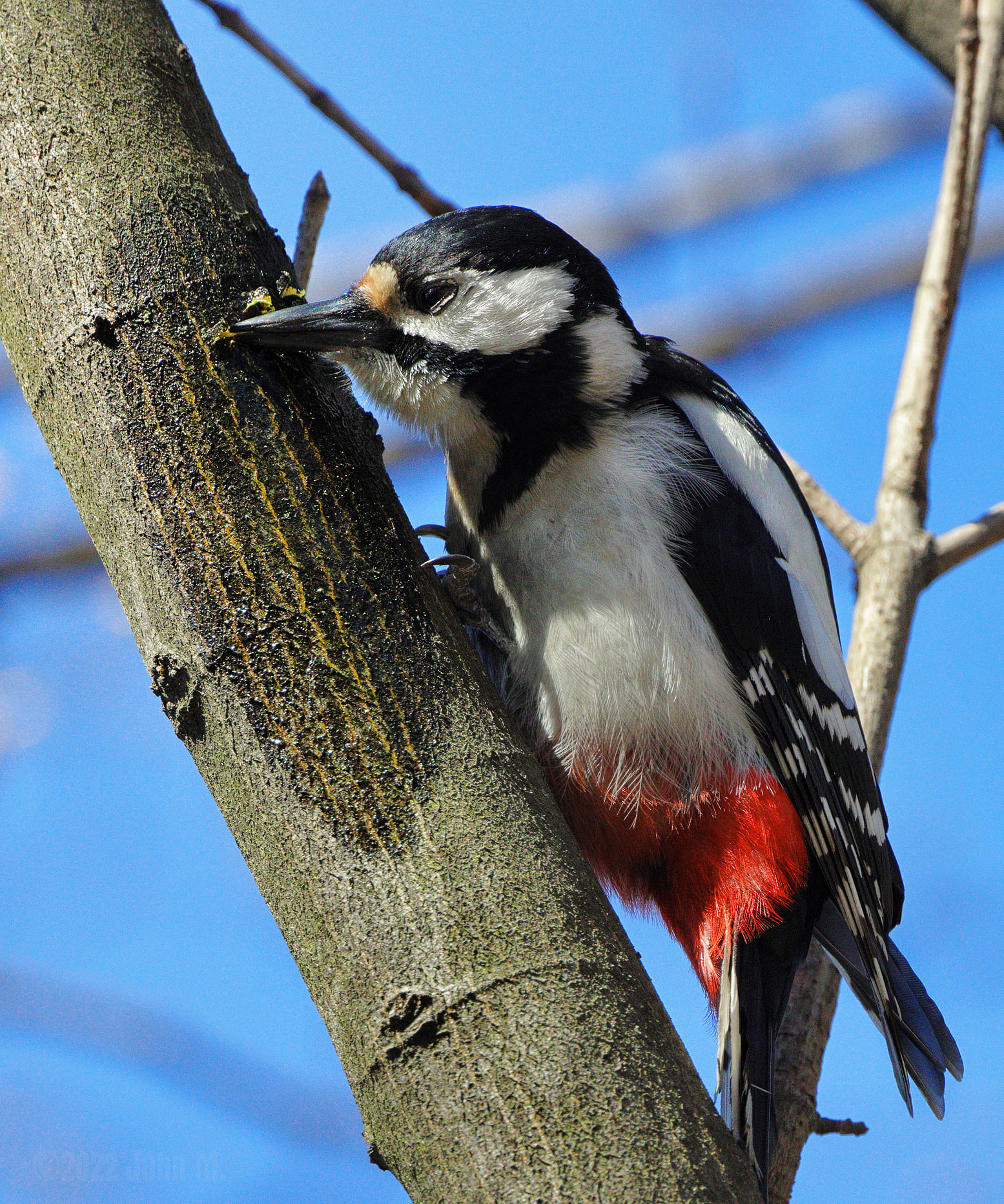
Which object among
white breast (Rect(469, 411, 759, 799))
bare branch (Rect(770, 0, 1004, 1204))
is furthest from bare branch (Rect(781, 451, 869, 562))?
white breast (Rect(469, 411, 759, 799))

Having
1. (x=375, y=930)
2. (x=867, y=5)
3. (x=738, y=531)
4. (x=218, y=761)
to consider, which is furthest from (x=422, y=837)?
(x=867, y=5)

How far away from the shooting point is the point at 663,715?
207cm

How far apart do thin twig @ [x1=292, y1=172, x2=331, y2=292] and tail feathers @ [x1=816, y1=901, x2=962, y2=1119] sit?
154cm

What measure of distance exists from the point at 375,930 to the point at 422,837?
10cm

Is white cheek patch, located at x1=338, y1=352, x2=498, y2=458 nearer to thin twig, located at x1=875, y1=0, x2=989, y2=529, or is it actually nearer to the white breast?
the white breast

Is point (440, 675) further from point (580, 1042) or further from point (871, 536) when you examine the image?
point (871, 536)

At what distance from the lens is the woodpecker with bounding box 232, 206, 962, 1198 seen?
79.0 inches

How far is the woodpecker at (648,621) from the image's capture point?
201cm

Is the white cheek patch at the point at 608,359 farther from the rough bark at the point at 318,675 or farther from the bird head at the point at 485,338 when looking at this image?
the rough bark at the point at 318,675

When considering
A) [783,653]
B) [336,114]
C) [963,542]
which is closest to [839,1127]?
[783,653]

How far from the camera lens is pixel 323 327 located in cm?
162

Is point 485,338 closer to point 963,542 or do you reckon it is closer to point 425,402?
point 425,402

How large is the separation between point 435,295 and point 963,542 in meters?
1.26

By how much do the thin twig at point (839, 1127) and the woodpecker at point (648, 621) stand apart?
0.14 m
